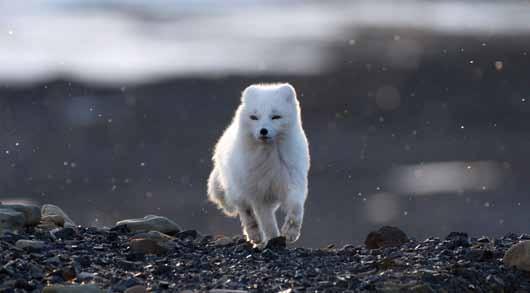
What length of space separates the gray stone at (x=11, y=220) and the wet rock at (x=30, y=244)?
635mm

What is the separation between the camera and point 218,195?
405 inches

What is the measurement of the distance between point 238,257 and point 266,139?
4.50 feet

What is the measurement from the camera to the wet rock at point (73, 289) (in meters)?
6.02

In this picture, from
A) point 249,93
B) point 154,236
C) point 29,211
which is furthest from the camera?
point 249,93

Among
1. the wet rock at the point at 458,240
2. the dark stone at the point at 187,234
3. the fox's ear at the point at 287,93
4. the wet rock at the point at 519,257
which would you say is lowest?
the wet rock at the point at 519,257

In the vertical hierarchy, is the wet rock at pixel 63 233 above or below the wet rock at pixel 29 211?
below

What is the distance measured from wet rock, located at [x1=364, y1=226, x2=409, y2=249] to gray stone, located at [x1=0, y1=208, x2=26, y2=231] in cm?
279

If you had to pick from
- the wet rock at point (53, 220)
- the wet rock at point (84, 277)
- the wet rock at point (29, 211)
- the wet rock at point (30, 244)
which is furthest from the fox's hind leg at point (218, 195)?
the wet rock at point (84, 277)

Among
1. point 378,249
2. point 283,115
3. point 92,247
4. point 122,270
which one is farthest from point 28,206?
point 378,249

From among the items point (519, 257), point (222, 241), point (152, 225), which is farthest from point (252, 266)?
point (152, 225)

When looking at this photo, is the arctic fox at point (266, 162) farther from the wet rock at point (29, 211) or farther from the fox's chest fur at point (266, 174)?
the wet rock at point (29, 211)

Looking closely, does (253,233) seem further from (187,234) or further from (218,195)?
(218,195)

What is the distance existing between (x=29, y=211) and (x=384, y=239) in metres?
2.91

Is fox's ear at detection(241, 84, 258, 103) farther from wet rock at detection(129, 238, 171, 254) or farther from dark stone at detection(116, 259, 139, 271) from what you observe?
dark stone at detection(116, 259, 139, 271)
